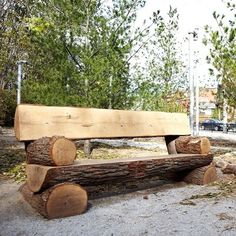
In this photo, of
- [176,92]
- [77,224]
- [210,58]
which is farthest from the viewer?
[176,92]

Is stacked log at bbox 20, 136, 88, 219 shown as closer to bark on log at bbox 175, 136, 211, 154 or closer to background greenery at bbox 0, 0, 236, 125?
bark on log at bbox 175, 136, 211, 154

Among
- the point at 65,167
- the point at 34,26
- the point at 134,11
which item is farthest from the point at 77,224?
the point at 134,11

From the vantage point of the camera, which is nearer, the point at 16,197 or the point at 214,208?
the point at 214,208

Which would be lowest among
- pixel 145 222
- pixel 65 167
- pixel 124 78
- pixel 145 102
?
pixel 145 222

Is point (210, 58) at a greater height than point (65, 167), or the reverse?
point (210, 58)

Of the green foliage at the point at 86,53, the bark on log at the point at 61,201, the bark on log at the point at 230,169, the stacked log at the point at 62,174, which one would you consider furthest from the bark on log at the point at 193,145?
the green foliage at the point at 86,53

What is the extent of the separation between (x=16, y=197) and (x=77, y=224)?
4.09 feet

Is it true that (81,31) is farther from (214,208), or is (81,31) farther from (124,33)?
(214,208)

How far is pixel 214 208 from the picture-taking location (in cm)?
406

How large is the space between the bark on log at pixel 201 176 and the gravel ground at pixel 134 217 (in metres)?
0.54

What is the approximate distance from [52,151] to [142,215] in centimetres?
117

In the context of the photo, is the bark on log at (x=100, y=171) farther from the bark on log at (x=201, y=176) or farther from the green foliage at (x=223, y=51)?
the green foliage at (x=223, y=51)

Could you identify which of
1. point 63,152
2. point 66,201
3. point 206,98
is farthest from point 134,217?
point 206,98

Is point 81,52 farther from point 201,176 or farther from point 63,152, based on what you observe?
point 63,152
